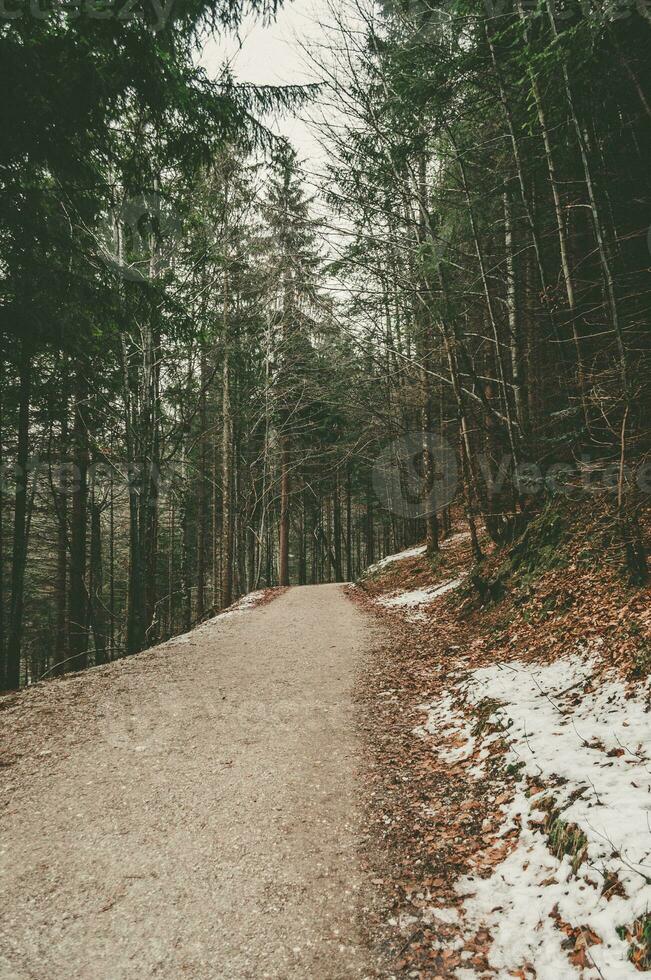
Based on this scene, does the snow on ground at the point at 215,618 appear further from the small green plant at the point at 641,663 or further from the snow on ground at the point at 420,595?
the small green plant at the point at 641,663

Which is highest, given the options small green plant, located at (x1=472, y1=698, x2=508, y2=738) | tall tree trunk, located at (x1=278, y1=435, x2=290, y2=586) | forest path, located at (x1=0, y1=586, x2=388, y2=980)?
tall tree trunk, located at (x1=278, y1=435, x2=290, y2=586)

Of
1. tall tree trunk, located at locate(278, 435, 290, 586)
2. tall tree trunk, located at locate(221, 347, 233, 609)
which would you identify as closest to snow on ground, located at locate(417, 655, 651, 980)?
tall tree trunk, located at locate(221, 347, 233, 609)

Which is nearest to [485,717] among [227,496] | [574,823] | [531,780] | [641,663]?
[531,780]

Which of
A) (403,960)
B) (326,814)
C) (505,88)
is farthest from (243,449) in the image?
(403,960)

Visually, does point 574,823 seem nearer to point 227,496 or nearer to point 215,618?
point 215,618

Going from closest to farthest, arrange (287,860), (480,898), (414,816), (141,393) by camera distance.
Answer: (480,898), (287,860), (414,816), (141,393)

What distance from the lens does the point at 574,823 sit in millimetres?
3012

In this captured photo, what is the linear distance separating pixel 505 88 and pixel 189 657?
10.9m

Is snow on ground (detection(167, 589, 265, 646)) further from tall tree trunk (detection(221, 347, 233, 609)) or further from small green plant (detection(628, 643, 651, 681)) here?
small green plant (detection(628, 643, 651, 681))

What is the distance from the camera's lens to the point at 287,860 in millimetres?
3402

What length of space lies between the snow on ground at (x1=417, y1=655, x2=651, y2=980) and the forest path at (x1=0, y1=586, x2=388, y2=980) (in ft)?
2.75

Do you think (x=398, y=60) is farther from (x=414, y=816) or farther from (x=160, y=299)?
(x=414, y=816)

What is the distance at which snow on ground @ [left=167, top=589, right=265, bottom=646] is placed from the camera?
985 cm

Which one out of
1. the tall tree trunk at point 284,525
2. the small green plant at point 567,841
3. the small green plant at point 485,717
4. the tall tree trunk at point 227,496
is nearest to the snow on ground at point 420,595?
the tall tree trunk at point 227,496
